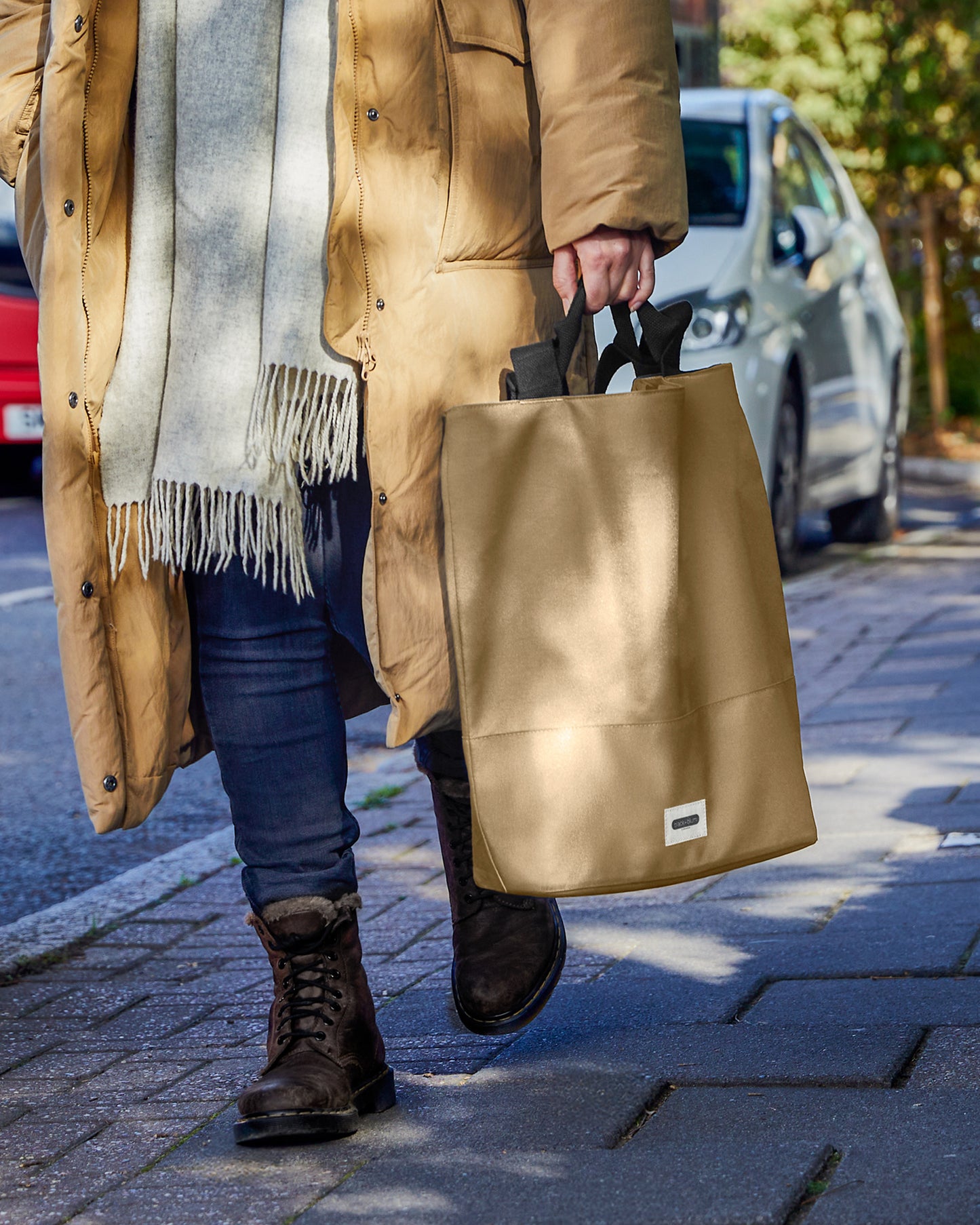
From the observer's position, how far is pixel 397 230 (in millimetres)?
2309

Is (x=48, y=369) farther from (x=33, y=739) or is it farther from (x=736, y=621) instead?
(x=33, y=739)

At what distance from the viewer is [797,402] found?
752 centimetres

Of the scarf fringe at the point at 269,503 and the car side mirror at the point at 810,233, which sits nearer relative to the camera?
the scarf fringe at the point at 269,503

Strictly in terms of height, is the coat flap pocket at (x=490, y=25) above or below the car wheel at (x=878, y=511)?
above

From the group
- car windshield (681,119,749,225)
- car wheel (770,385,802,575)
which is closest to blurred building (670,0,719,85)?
car windshield (681,119,749,225)

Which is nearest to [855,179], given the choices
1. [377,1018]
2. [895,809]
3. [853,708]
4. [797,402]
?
[797,402]

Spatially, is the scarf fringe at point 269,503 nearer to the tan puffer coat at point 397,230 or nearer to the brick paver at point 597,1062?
the tan puffer coat at point 397,230

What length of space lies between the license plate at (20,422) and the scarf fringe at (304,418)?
28.2 feet

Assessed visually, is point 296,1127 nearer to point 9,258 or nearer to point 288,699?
point 288,699

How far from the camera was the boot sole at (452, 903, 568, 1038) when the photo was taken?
2572mm

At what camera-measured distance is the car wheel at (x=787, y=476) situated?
727 cm

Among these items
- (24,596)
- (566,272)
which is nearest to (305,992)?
(566,272)

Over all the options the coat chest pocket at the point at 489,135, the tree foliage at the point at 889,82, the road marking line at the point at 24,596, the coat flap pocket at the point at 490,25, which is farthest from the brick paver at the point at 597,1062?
the tree foliage at the point at 889,82

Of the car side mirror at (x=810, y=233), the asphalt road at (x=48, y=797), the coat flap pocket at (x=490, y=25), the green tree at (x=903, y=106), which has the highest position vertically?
the green tree at (x=903, y=106)
